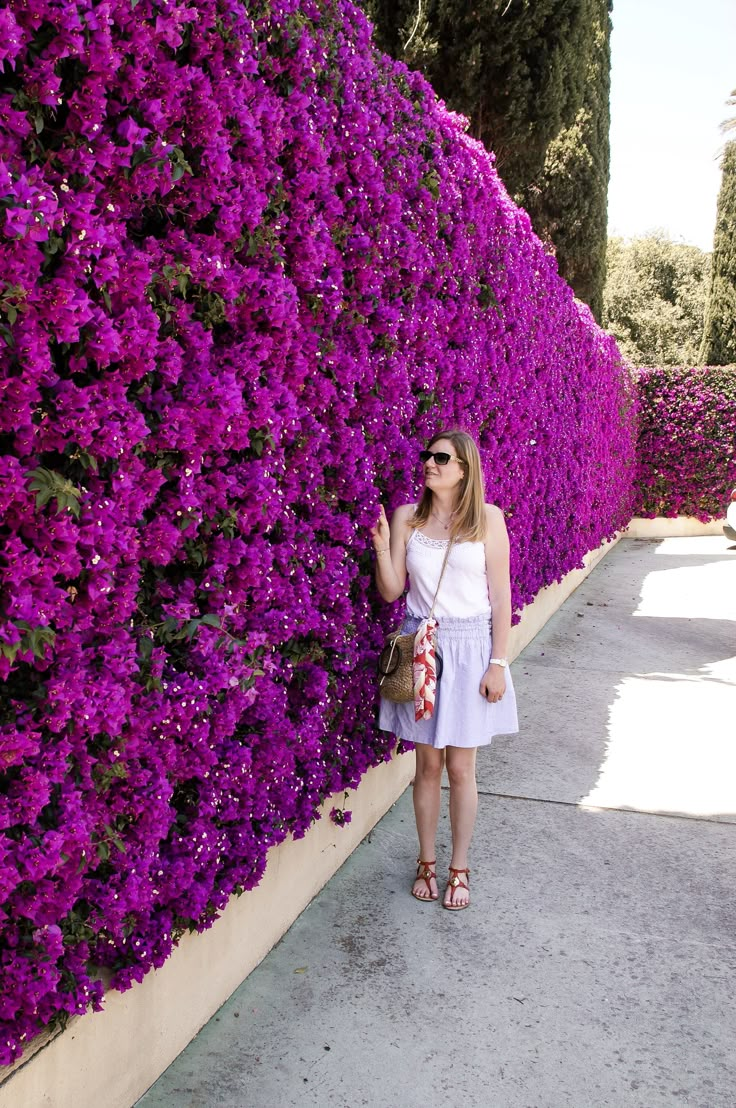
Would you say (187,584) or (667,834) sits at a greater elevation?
(187,584)

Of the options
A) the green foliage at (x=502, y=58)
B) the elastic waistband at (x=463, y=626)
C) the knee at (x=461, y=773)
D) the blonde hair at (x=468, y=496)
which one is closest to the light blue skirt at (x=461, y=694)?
the elastic waistband at (x=463, y=626)

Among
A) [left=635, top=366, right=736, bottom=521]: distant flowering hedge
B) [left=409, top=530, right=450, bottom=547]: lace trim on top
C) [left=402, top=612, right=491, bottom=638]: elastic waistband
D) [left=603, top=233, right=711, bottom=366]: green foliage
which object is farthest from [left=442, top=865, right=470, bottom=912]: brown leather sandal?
[left=603, top=233, right=711, bottom=366]: green foliage

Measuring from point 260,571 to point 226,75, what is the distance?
1259 mm

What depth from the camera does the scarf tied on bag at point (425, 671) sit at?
3.65 m

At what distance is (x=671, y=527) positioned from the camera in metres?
19.4

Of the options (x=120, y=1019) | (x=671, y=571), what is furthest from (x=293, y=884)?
(x=671, y=571)

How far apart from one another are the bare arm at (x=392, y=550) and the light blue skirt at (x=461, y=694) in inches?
9.3

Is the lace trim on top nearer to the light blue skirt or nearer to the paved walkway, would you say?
the light blue skirt

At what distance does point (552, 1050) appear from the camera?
2.89 m

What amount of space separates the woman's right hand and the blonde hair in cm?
26

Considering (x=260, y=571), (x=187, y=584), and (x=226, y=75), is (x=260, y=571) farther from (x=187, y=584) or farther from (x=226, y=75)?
(x=226, y=75)

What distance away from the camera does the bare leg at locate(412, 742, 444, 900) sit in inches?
155

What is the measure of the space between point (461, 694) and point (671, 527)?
16.7 meters

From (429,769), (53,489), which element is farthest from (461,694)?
(53,489)
